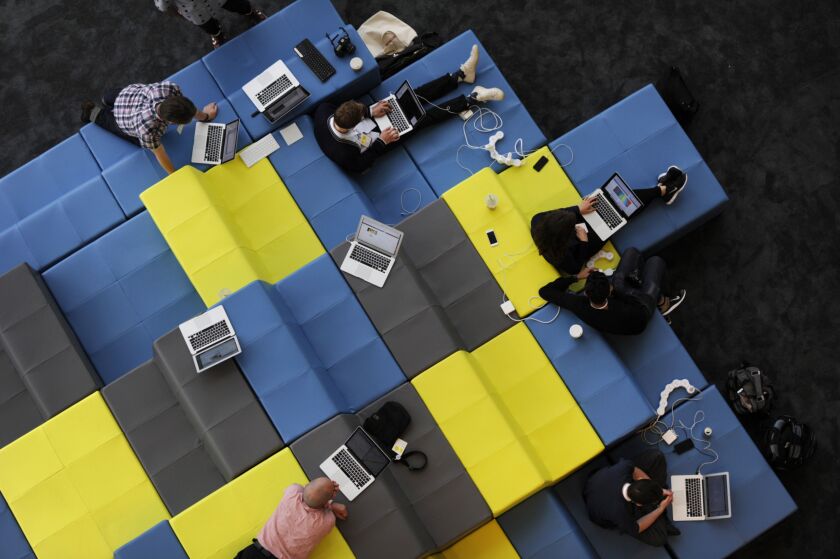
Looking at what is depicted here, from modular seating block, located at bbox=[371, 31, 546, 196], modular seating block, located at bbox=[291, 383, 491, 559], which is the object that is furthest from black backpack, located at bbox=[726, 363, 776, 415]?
modular seating block, located at bbox=[371, 31, 546, 196]

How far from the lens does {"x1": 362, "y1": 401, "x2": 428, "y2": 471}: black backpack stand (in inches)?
207

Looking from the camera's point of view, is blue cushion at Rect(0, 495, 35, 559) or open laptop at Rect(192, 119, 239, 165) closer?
blue cushion at Rect(0, 495, 35, 559)

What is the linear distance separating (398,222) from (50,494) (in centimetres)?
354

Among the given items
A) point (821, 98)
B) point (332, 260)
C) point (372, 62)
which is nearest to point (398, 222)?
point (332, 260)

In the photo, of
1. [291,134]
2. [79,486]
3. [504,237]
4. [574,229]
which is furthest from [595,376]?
[79,486]

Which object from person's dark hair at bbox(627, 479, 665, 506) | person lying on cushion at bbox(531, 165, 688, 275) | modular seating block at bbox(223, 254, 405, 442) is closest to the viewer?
person's dark hair at bbox(627, 479, 665, 506)

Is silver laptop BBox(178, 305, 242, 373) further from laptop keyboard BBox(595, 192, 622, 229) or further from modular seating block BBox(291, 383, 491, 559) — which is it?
laptop keyboard BBox(595, 192, 622, 229)

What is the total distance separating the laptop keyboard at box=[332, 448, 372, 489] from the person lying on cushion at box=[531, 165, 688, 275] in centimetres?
219

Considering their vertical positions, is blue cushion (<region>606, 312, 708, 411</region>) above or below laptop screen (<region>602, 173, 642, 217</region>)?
below

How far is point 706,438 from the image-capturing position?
5707 mm

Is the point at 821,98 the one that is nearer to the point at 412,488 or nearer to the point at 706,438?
the point at 706,438

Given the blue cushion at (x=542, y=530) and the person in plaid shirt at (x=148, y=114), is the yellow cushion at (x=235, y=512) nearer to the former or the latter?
the blue cushion at (x=542, y=530)

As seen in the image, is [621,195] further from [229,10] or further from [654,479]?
[229,10]

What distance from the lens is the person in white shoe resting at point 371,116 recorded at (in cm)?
592
